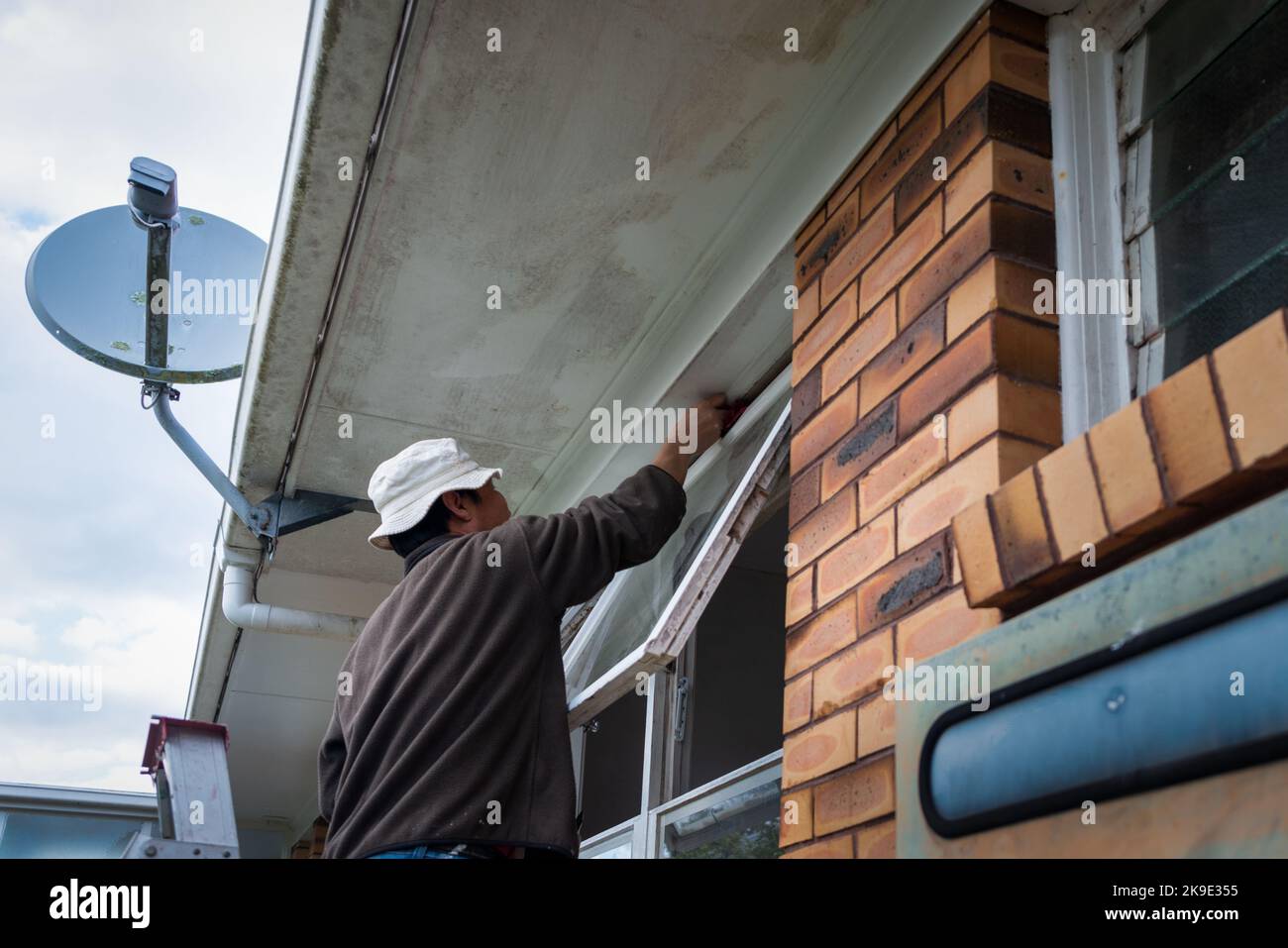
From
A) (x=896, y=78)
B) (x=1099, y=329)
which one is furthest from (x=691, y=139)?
(x=1099, y=329)

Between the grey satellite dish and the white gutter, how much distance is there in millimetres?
610

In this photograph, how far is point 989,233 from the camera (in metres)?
2.17

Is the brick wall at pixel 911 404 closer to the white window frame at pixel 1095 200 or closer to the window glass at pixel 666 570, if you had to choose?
the white window frame at pixel 1095 200

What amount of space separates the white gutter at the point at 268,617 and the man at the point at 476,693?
272cm

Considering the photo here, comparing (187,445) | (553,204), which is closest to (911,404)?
(553,204)

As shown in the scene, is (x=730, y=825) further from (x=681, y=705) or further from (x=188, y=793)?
(x=188, y=793)

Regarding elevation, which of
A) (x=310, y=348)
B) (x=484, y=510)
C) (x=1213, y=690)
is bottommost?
(x=1213, y=690)

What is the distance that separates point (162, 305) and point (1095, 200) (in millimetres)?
3410

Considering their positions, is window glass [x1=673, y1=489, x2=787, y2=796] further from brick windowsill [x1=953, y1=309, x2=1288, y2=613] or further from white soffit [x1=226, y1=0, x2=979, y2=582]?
brick windowsill [x1=953, y1=309, x2=1288, y2=613]

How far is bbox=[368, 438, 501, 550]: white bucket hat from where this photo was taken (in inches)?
117

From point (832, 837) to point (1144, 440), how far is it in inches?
41.8

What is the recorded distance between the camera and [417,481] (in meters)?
3.00

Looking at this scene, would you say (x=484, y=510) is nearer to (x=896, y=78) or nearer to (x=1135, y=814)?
(x=896, y=78)
